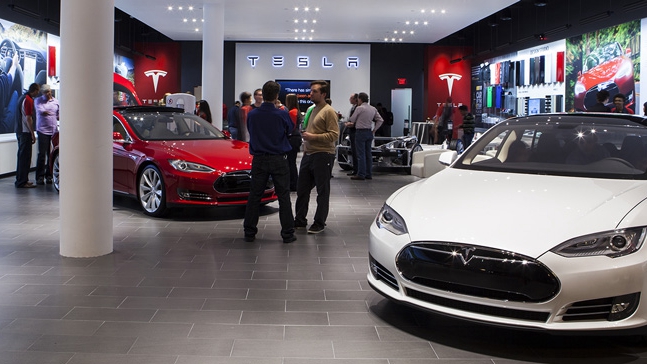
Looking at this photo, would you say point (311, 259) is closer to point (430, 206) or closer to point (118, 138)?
point (430, 206)

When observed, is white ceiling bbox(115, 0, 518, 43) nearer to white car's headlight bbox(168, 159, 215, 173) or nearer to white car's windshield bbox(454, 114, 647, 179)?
white car's headlight bbox(168, 159, 215, 173)

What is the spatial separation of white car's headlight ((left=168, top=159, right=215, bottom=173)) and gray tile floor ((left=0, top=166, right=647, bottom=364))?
3.45ft

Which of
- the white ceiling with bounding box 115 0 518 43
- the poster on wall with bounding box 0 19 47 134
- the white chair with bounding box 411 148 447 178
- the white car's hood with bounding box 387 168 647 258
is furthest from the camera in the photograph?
the white ceiling with bounding box 115 0 518 43

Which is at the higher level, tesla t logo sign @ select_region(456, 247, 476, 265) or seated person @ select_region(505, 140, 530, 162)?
seated person @ select_region(505, 140, 530, 162)

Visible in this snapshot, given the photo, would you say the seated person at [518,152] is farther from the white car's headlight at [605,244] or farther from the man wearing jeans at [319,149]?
the man wearing jeans at [319,149]

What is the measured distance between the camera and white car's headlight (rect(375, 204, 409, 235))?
146 inches

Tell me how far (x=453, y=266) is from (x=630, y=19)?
1218 cm

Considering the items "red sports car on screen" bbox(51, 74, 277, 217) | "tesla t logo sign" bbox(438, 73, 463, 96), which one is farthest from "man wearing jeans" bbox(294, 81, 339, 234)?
"tesla t logo sign" bbox(438, 73, 463, 96)

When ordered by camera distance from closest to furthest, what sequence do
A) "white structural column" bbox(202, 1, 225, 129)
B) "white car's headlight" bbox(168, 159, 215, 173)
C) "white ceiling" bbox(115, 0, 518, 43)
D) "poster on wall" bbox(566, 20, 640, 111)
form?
"white car's headlight" bbox(168, 159, 215, 173) → "poster on wall" bbox(566, 20, 640, 111) → "white structural column" bbox(202, 1, 225, 129) → "white ceiling" bbox(115, 0, 518, 43)

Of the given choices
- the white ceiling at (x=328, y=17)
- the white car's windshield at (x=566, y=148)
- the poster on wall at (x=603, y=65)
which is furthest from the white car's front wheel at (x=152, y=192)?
the poster on wall at (x=603, y=65)

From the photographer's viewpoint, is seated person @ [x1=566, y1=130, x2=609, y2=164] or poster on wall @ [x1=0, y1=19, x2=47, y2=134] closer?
seated person @ [x1=566, y1=130, x2=609, y2=164]

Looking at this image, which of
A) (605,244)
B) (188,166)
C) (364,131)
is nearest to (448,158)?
(605,244)

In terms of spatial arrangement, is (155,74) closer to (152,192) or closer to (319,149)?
(152,192)

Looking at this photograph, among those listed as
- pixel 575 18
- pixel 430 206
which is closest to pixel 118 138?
pixel 430 206
